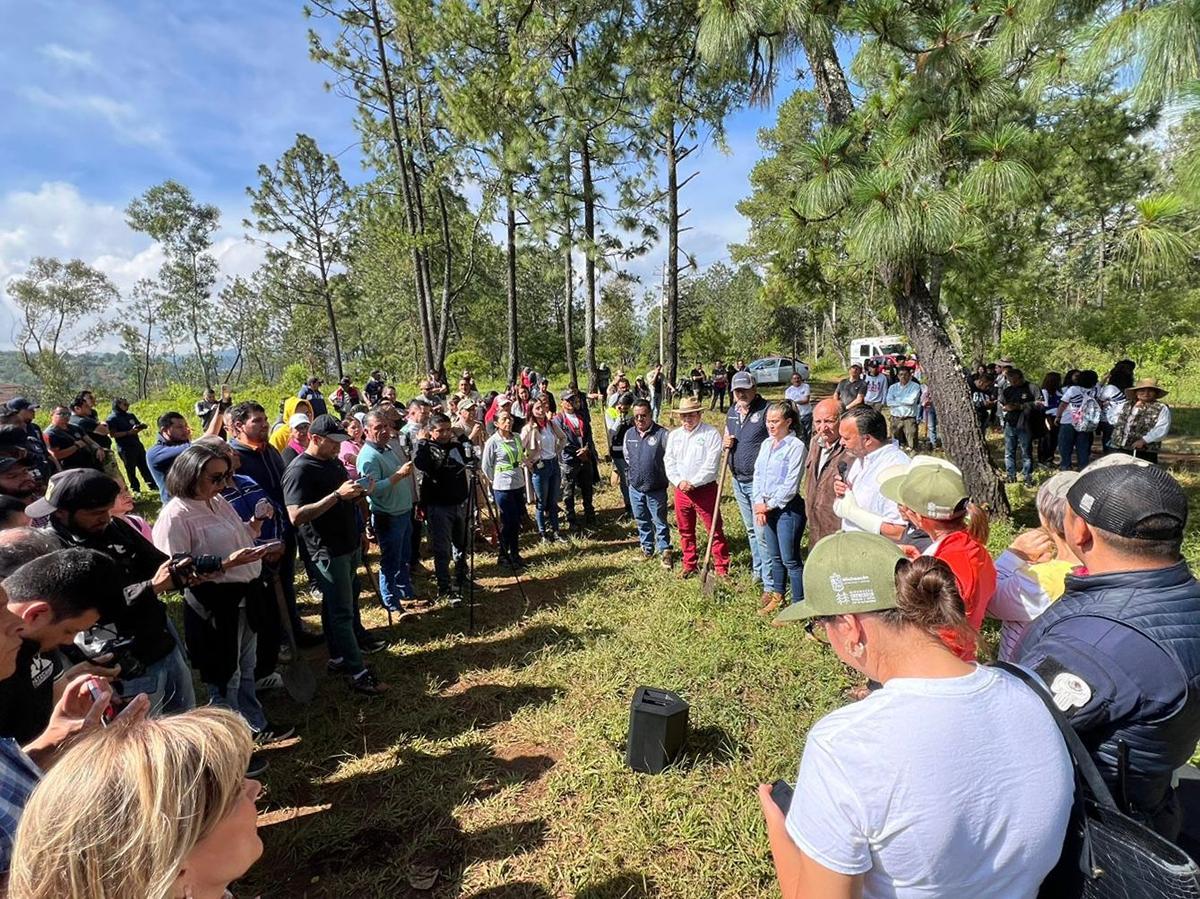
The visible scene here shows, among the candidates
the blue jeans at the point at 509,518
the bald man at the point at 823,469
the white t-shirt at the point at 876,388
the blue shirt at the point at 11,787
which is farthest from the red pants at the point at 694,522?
the white t-shirt at the point at 876,388

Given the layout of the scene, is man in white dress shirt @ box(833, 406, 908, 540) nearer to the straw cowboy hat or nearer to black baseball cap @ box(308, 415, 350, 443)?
black baseball cap @ box(308, 415, 350, 443)

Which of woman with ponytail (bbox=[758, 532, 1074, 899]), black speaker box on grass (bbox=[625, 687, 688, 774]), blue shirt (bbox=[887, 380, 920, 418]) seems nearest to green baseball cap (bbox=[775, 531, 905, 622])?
woman with ponytail (bbox=[758, 532, 1074, 899])

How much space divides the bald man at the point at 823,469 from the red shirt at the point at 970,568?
5.48 ft

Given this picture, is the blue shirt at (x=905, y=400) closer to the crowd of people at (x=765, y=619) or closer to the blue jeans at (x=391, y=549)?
the crowd of people at (x=765, y=619)

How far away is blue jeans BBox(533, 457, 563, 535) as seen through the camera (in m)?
6.47

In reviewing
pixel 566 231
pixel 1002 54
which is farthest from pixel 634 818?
pixel 566 231

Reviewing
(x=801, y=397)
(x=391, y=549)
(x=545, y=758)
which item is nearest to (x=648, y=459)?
(x=391, y=549)

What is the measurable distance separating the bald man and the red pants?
99 centimetres

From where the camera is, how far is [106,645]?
2.18 meters

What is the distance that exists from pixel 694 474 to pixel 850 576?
3.84 meters

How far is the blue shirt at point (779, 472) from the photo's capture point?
169 inches

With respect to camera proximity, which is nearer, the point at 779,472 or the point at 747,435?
the point at 779,472

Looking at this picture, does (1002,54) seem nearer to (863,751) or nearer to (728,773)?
(863,751)

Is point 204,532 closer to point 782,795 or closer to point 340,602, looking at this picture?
point 340,602
